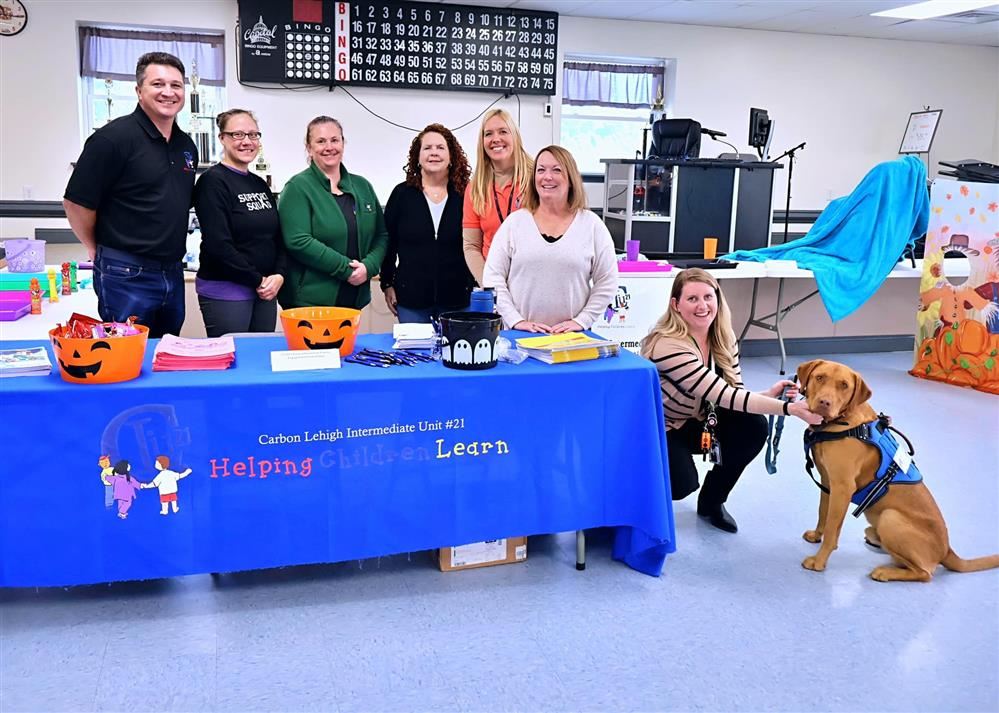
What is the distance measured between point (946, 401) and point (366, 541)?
3.79 metres

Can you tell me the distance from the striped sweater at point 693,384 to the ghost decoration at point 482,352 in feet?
1.95

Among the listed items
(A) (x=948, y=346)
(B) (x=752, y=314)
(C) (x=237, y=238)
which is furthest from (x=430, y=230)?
(A) (x=948, y=346)

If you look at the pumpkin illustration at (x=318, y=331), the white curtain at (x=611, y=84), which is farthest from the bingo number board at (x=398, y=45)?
the pumpkin illustration at (x=318, y=331)

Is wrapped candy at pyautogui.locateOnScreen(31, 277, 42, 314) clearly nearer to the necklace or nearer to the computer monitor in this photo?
the necklace

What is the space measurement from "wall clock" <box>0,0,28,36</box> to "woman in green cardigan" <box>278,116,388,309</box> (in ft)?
12.4

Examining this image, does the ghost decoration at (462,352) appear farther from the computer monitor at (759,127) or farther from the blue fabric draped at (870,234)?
the computer monitor at (759,127)

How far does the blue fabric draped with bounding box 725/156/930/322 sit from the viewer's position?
5180mm

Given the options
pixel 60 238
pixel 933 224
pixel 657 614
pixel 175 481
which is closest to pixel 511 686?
pixel 657 614

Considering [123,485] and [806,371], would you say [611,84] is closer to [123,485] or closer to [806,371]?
[806,371]

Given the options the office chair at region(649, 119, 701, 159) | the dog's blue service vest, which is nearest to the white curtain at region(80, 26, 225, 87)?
the office chair at region(649, 119, 701, 159)

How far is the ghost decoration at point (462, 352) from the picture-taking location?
2.35 metres

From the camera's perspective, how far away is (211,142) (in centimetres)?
622

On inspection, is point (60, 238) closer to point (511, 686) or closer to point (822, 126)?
point (511, 686)

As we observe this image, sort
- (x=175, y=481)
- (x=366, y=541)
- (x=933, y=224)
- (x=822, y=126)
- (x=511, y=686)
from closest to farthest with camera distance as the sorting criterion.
A: (x=511, y=686)
(x=175, y=481)
(x=366, y=541)
(x=933, y=224)
(x=822, y=126)
